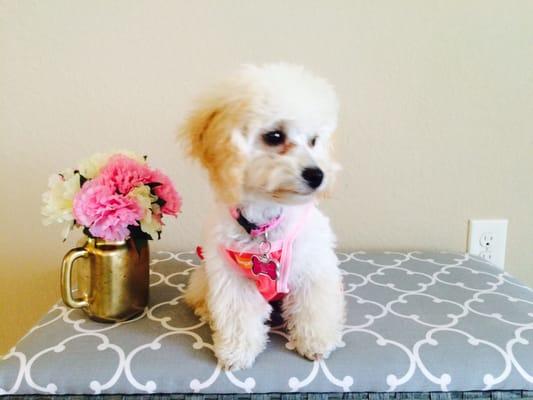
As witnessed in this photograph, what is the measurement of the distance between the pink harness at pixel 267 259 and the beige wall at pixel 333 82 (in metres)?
0.49

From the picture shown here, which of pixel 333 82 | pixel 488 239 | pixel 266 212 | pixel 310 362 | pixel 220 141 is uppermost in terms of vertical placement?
pixel 333 82

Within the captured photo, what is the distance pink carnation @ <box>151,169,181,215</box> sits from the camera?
88cm

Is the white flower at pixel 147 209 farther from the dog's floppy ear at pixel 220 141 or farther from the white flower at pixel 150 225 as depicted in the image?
the dog's floppy ear at pixel 220 141

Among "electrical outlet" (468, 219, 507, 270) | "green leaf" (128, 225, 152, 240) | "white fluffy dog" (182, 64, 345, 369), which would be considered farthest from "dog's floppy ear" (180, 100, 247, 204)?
"electrical outlet" (468, 219, 507, 270)

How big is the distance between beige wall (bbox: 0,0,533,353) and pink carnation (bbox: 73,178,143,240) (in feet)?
1.41

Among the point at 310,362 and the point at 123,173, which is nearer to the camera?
the point at 310,362

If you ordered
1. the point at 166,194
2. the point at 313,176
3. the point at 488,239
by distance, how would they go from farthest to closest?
the point at 488,239, the point at 166,194, the point at 313,176

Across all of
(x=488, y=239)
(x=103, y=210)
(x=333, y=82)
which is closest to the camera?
(x=103, y=210)

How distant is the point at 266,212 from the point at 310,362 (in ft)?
0.90

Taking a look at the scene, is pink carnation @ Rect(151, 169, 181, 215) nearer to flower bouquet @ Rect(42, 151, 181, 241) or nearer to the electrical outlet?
flower bouquet @ Rect(42, 151, 181, 241)

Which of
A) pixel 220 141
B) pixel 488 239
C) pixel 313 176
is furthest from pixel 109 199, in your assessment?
pixel 488 239

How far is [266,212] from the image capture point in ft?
2.56

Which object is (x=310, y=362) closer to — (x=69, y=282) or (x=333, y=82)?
(x=69, y=282)

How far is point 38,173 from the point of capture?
122cm
